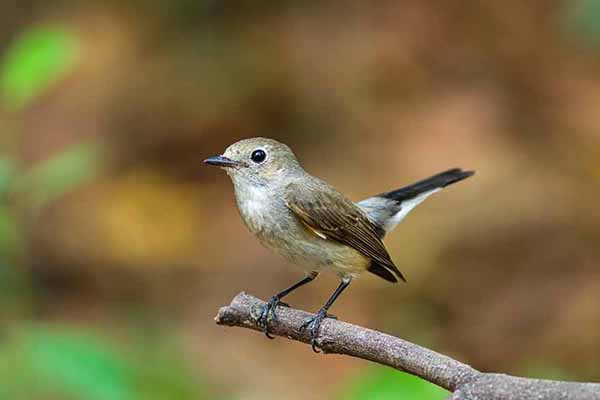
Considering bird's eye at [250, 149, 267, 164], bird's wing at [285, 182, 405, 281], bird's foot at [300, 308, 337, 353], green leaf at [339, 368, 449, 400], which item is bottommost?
green leaf at [339, 368, 449, 400]

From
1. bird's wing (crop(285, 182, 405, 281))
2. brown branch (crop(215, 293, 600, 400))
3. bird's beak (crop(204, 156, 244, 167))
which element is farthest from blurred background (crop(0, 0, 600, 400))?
brown branch (crop(215, 293, 600, 400))

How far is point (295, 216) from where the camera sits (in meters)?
4.10

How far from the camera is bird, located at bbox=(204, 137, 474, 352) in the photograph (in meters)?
4.00

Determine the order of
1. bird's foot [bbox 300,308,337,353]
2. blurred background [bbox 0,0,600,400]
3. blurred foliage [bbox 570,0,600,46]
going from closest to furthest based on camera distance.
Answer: bird's foot [bbox 300,308,337,353], blurred background [bbox 0,0,600,400], blurred foliage [bbox 570,0,600,46]

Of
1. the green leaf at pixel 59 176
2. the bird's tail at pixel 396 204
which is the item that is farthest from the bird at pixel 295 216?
the green leaf at pixel 59 176

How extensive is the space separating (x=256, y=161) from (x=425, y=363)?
5.88ft

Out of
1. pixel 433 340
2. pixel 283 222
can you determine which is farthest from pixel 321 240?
pixel 433 340

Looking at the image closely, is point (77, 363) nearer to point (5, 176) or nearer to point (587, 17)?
point (5, 176)

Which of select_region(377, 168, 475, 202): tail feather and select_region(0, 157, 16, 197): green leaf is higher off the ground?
→ select_region(377, 168, 475, 202): tail feather

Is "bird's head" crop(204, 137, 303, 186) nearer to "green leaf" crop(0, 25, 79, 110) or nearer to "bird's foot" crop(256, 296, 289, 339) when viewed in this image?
"bird's foot" crop(256, 296, 289, 339)

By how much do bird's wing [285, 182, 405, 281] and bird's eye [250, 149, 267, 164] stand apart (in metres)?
0.18

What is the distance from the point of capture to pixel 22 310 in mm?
4547

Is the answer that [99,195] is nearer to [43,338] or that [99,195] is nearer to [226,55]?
[226,55]

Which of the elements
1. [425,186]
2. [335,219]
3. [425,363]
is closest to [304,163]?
[425,186]
